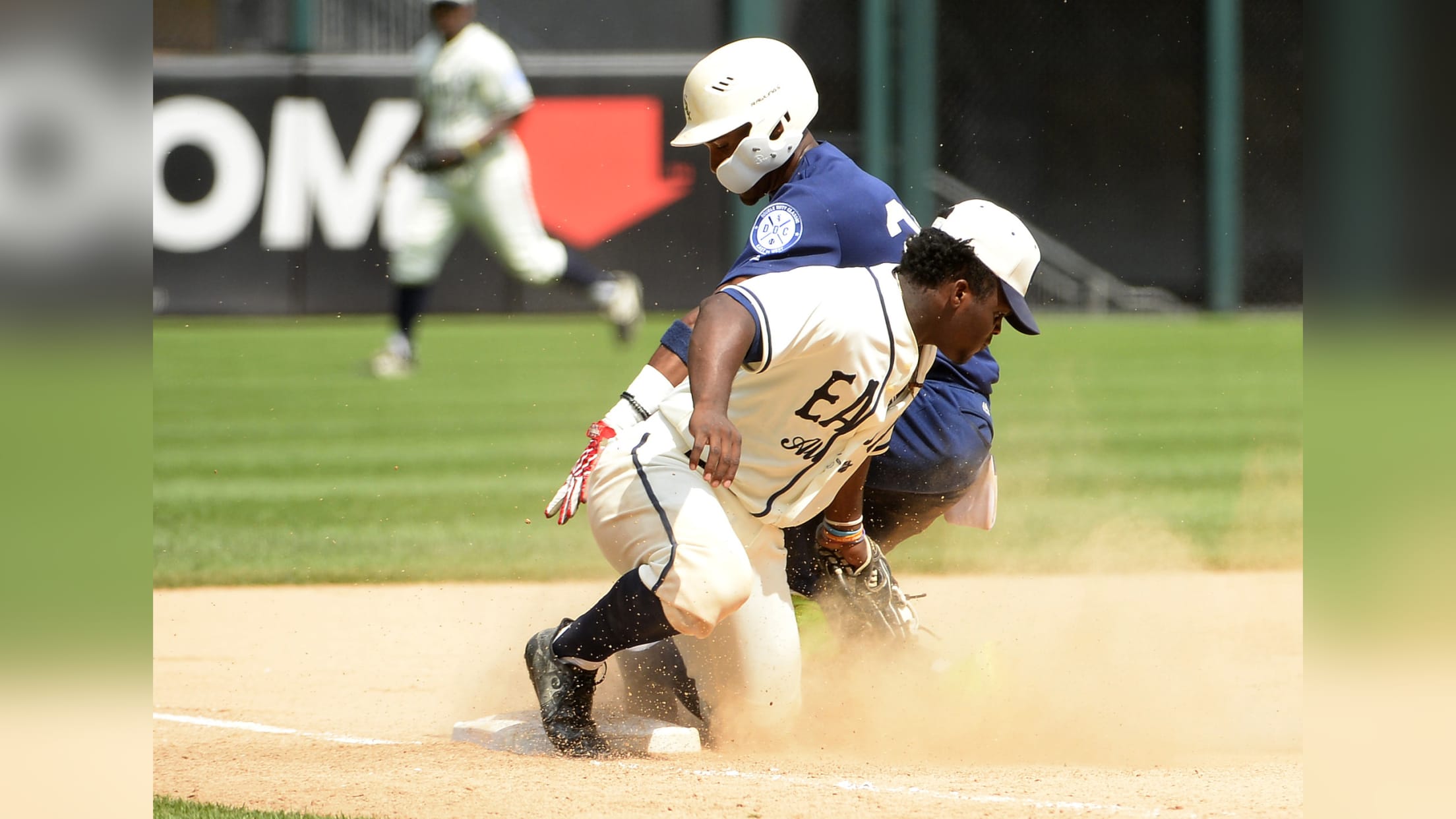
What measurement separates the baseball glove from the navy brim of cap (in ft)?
3.10

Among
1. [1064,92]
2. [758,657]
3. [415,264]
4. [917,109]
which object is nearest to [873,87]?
[917,109]

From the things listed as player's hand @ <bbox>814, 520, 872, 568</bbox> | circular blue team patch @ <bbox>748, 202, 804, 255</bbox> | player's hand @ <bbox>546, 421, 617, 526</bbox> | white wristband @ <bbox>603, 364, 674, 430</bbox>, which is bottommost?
player's hand @ <bbox>814, 520, 872, 568</bbox>

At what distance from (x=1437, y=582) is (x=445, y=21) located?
10784 mm

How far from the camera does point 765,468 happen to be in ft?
10.8

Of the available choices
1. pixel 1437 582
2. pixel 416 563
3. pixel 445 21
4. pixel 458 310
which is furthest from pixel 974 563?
pixel 458 310

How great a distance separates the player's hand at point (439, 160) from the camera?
1172cm

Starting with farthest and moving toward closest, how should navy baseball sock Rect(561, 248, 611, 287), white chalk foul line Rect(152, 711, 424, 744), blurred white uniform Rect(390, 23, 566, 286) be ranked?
blurred white uniform Rect(390, 23, 566, 286) < navy baseball sock Rect(561, 248, 611, 287) < white chalk foul line Rect(152, 711, 424, 744)

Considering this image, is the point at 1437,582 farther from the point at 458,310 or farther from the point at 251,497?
the point at 458,310

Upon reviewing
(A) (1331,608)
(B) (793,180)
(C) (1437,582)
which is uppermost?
(B) (793,180)

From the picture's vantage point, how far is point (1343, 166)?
143cm

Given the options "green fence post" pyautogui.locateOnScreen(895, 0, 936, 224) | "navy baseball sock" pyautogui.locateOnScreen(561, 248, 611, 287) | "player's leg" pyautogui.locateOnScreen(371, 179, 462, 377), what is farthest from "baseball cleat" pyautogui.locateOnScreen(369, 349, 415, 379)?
"green fence post" pyautogui.locateOnScreen(895, 0, 936, 224)

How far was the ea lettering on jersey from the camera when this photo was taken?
3.09m

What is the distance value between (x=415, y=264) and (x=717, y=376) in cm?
861

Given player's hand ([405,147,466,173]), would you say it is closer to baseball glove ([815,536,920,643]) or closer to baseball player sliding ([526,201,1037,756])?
baseball glove ([815,536,920,643])
